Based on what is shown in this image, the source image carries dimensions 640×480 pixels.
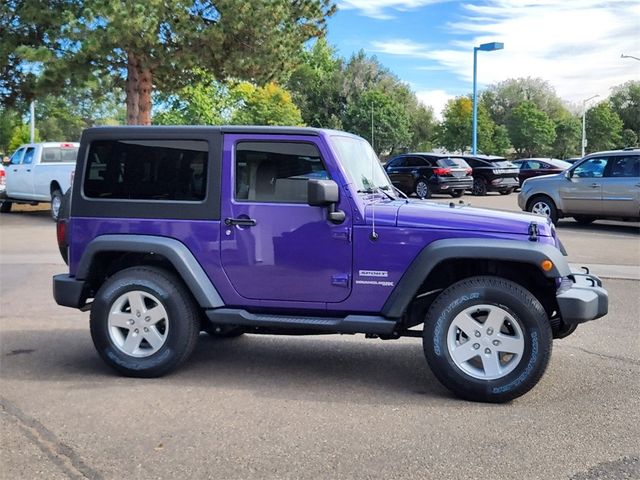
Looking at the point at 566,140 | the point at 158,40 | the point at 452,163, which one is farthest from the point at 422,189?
the point at 566,140

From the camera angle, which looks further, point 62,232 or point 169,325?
point 62,232

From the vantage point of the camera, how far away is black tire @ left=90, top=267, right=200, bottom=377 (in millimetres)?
4996

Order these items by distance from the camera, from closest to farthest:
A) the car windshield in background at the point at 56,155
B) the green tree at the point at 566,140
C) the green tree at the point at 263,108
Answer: the car windshield in background at the point at 56,155 < the green tree at the point at 263,108 < the green tree at the point at 566,140

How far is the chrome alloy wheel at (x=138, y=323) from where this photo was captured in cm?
506

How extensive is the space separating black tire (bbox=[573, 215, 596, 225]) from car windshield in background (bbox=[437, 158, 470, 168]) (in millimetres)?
7965

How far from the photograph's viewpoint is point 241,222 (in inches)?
192

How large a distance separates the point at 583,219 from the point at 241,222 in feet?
43.8

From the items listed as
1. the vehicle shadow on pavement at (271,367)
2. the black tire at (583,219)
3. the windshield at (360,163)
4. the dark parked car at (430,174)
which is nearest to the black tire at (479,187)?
the dark parked car at (430,174)

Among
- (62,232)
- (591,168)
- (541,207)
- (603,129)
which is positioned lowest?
(62,232)

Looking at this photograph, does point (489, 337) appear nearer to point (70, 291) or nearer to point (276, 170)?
point (276, 170)

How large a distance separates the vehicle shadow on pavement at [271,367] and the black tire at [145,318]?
0.13m

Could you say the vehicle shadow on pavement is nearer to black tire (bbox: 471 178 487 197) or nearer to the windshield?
the windshield

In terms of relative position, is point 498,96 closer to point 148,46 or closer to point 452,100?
point 452,100

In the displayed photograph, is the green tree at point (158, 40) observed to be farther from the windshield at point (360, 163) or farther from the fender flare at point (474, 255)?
the fender flare at point (474, 255)
